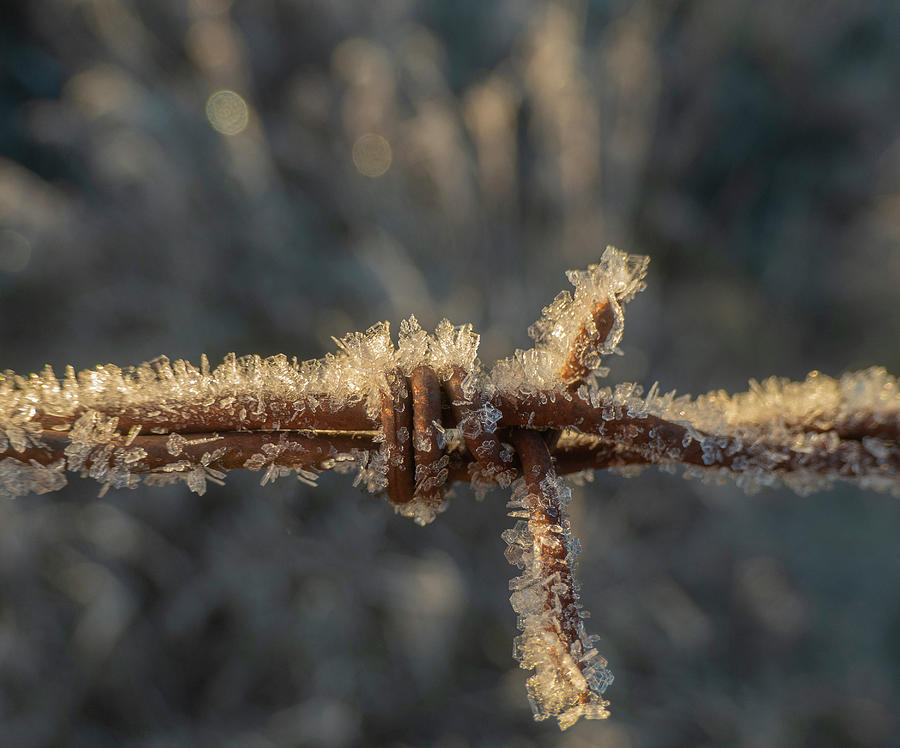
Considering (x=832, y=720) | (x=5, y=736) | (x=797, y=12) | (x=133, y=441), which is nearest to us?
(x=133, y=441)

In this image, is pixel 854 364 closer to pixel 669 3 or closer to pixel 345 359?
pixel 669 3

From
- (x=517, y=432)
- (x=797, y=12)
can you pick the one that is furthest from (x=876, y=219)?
(x=517, y=432)

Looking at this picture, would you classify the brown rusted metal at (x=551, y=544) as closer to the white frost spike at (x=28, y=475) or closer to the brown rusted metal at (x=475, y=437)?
the brown rusted metal at (x=475, y=437)

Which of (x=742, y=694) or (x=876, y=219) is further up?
(x=876, y=219)

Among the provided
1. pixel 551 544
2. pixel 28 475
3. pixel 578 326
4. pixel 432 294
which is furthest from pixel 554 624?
pixel 432 294

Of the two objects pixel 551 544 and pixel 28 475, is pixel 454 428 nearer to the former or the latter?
pixel 551 544
